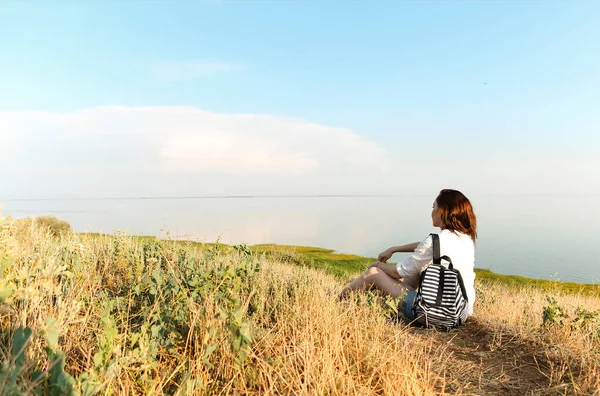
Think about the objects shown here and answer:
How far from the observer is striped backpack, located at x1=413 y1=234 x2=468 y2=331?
196 inches

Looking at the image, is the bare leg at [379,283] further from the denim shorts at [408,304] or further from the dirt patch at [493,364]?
the dirt patch at [493,364]

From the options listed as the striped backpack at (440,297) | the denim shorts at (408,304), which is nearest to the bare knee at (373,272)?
the denim shorts at (408,304)

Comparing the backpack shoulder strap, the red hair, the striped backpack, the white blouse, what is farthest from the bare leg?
the red hair

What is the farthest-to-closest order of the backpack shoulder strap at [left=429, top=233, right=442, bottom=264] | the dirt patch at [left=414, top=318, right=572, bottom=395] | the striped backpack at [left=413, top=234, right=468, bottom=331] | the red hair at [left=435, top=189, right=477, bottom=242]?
1. the red hair at [left=435, top=189, right=477, bottom=242]
2. the backpack shoulder strap at [left=429, top=233, right=442, bottom=264]
3. the striped backpack at [left=413, top=234, right=468, bottom=331]
4. the dirt patch at [left=414, top=318, right=572, bottom=395]

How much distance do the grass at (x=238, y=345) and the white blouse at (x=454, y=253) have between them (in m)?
0.68

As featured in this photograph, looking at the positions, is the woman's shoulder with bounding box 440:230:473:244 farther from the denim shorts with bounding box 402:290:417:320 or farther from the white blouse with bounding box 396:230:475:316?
the denim shorts with bounding box 402:290:417:320

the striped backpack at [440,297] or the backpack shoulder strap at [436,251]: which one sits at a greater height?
the backpack shoulder strap at [436,251]

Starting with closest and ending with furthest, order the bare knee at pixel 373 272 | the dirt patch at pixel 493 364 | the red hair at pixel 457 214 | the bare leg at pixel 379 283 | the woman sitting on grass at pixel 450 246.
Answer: the dirt patch at pixel 493 364, the woman sitting on grass at pixel 450 246, the red hair at pixel 457 214, the bare leg at pixel 379 283, the bare knee at pixel 373 272

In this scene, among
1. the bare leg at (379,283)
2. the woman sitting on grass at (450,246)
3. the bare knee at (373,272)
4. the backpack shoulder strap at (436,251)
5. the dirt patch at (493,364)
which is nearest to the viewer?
the dirt patch at (493,364)

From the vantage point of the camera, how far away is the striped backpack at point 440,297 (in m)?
4.97

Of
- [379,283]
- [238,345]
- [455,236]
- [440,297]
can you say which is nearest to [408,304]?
[440,297]

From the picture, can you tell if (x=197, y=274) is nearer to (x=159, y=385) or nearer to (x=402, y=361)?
(x=159, y=385)

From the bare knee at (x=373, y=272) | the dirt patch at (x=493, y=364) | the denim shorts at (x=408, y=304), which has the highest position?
the bare knee at (x=373, y=272)

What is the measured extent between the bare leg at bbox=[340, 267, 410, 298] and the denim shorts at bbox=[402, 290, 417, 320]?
0.28 metres
